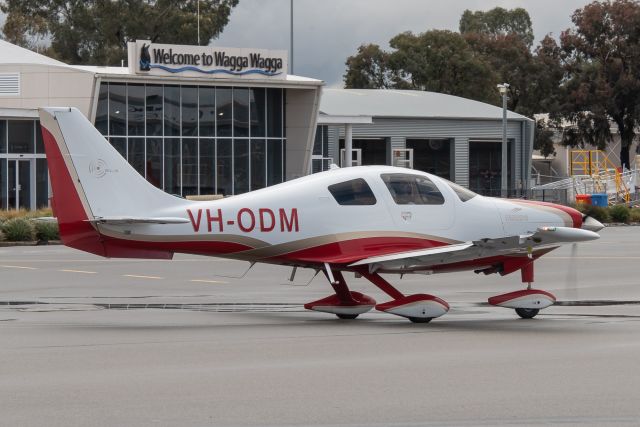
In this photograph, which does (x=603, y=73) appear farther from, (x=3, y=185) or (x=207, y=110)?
(x=3, y=185)

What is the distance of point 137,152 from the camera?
177 feet

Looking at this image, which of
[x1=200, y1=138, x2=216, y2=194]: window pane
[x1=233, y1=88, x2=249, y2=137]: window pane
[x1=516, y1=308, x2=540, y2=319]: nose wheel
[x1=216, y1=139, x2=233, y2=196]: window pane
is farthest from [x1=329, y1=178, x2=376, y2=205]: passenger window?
[x1=233, y1=88, x2=249, y2=137]: window pane

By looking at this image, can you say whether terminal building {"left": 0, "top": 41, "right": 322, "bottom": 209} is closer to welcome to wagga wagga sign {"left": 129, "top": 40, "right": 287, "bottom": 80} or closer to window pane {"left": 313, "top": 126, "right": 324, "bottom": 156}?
welcome to wagga wagga sign {"left": 129, "top": 40, "right": 287, "bottom": 80}

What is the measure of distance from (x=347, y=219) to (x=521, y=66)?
274ft

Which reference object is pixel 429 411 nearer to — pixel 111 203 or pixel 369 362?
pixel 369 362

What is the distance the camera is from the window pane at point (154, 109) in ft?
177

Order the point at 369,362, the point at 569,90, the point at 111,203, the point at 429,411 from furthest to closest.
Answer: the point at 569,90
the point at 111,203
the point at 369,362
the point at 429,411

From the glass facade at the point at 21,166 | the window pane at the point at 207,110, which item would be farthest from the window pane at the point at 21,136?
the window pane at the point at 207,110

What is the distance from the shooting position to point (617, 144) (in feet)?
317

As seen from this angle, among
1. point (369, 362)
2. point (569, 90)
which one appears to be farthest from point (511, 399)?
point (569, 90)

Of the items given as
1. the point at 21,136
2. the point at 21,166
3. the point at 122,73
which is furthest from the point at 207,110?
the point at 21,166

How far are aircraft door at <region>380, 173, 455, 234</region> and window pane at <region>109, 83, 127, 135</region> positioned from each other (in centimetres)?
3759

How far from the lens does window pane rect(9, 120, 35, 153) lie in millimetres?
50688

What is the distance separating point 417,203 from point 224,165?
40875 mm
